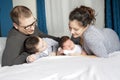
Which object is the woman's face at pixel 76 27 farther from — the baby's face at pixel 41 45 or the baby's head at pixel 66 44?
the baby's face at pixel 41 45

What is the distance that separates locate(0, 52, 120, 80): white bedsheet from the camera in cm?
131

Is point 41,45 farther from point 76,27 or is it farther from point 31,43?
point 76,27

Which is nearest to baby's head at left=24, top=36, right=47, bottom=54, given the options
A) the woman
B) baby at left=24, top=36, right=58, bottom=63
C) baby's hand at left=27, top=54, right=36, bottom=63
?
baby at left=24, top=36, right=58, bottom=63

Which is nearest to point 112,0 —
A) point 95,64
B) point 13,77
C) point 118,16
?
point 118,16

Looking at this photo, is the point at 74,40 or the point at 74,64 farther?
the point at 74,40

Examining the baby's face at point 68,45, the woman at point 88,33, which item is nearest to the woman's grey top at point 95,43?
the woman at point 88,33

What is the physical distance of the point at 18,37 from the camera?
5.80ft

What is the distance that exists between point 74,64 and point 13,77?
402mm

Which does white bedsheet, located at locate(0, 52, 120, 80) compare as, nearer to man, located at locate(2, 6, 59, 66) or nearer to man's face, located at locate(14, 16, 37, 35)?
man, located at locate(2, 6, 59, 66)

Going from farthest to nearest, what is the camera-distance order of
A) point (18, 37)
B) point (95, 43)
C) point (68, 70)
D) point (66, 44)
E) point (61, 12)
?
1. point (61, 12)
2. point (66, 44)
3. point (18, 37)
4. point (95, 43)
5. point (68, 70)

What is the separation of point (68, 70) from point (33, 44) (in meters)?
0.48

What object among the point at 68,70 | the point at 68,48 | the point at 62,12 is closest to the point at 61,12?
the point at 62,12

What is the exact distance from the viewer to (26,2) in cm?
314

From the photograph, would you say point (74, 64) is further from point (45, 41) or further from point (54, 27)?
point (54, 27)
